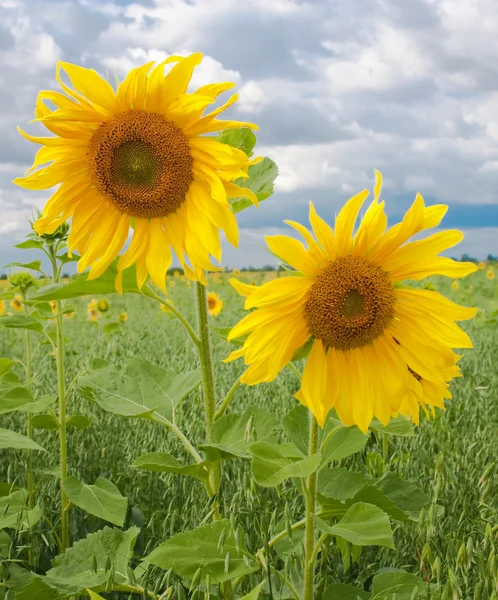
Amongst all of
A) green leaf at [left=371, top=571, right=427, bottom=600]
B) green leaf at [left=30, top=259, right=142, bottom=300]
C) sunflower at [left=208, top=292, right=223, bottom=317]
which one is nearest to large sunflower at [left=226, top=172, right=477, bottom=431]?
green leaf at [left=371, top=571, right=427, bottom=600]

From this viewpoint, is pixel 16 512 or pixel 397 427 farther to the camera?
pixel 16 512

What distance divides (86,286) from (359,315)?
0.70 metres

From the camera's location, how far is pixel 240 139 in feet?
5.86

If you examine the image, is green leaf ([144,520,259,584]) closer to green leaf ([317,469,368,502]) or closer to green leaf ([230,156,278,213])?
green leaf ([317,469,368,502])

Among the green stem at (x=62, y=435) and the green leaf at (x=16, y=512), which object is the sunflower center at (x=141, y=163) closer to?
the green stem at (x=62, y=435)

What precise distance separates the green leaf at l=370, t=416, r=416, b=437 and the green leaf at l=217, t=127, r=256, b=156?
757 mm

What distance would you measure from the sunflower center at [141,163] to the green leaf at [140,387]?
47 cm

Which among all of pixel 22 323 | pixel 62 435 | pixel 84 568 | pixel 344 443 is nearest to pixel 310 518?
pixel 344 443

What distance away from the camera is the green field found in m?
1.77

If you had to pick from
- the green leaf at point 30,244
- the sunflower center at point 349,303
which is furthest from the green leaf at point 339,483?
the green leaf at point 30,244

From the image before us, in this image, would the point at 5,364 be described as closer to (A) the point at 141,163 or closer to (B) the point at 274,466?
(A) the point at 141,163

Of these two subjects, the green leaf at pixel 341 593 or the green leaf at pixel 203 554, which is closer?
the green leaf at pixel 203 554

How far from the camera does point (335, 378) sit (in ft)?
4.97

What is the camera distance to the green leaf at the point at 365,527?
1.37 meters
